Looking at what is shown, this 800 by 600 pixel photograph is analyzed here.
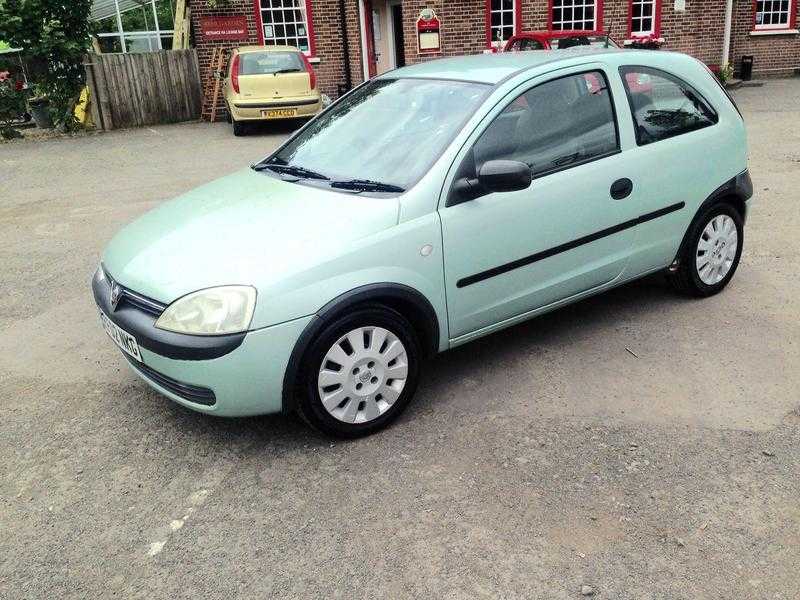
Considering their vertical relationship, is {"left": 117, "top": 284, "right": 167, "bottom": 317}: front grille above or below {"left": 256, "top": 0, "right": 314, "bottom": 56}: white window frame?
below

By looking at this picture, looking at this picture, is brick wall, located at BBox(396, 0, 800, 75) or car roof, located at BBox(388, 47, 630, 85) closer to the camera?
car roof, located at BBox(388, 47, 630, 85)

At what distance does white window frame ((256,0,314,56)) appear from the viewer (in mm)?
18198

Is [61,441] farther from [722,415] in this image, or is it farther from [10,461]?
[722,415]

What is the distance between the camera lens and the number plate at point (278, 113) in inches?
573

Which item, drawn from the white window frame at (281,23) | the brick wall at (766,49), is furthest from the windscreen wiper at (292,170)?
the brick wall at (766,49)

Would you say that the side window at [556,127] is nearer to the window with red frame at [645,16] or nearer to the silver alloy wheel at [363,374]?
the silver alloy wheel at [363,374]

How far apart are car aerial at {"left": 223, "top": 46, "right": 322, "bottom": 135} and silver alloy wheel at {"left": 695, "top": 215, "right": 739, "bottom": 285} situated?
10913 millimetres

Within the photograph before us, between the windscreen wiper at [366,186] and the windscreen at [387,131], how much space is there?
0.09 ft

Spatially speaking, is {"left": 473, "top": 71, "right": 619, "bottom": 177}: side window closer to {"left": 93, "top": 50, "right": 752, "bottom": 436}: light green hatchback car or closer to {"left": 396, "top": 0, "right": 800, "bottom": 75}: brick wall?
{"left": 93, "top": 50, "right": 752, "bottom": 436}: light green hatchback car

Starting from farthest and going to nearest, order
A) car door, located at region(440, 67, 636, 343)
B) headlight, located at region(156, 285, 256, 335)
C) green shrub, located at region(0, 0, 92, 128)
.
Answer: green shrub, located at region(0, 0, 92, 128), car door, located at region(440, 67, 636, 343), headlight, located at region(156, 285, 256, 335)

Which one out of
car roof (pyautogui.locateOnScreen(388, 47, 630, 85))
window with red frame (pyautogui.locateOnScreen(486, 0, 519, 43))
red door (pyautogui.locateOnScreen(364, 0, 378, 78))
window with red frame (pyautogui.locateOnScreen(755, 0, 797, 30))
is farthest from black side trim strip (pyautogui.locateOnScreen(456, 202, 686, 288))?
window with red frame (pyautogui.locateOnScreen(755, 0, 797, 30))

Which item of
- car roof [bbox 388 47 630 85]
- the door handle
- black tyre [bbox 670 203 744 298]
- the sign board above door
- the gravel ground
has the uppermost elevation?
the sign board above door

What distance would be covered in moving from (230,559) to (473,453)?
1197 mm

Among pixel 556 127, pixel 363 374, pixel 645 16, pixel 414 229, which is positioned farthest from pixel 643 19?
pixel 363 374
